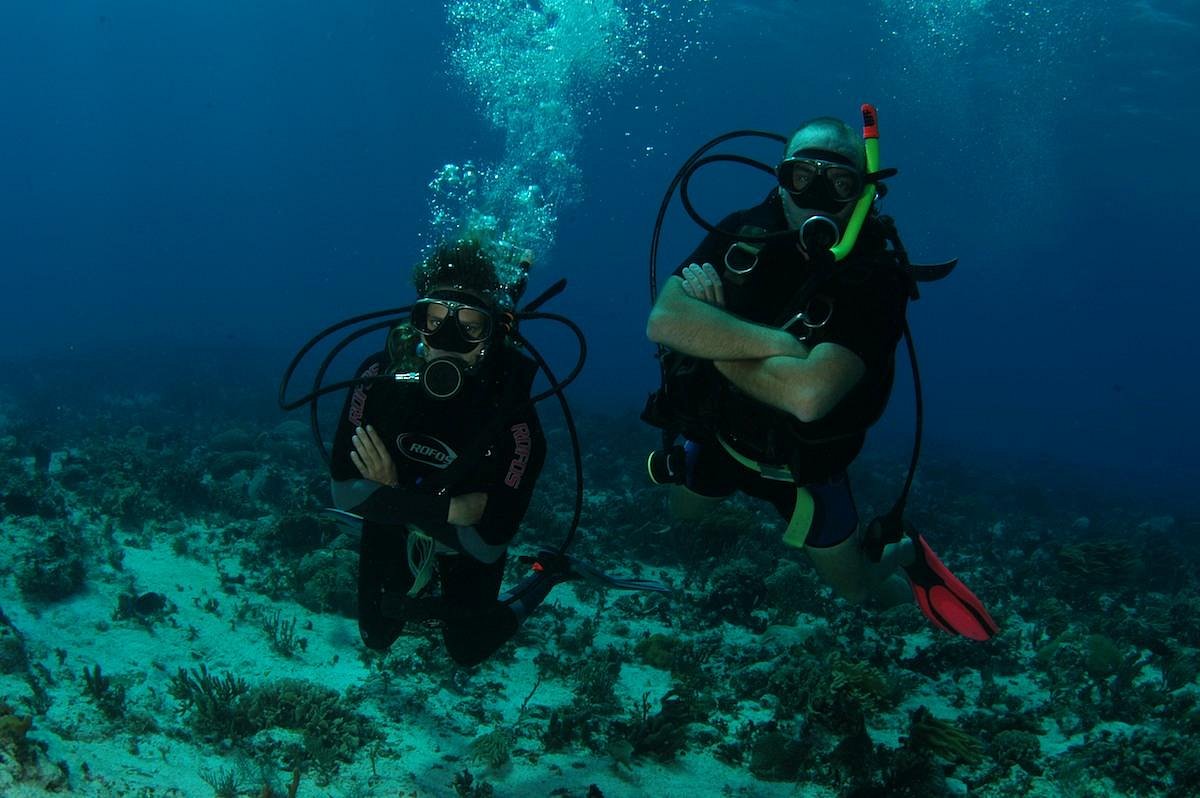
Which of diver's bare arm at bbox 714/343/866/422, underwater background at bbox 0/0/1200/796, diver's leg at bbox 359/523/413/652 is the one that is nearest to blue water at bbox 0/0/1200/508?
underwater background at bbox 0/0/1200/796

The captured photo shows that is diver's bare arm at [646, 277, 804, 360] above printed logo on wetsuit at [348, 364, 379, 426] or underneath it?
above

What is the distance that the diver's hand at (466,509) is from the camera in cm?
460

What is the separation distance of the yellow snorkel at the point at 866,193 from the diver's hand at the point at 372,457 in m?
2.95

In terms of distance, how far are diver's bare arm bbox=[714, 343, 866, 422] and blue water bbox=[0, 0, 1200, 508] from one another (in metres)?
27.7

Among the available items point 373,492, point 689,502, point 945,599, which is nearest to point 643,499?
point 689,502

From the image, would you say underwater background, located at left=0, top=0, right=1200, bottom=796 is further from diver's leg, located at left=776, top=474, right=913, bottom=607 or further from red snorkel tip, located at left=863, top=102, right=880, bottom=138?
red snorkel tip, located at left=863, top=102, right=880, bottom=138

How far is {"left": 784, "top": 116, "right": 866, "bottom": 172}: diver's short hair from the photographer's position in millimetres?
3996

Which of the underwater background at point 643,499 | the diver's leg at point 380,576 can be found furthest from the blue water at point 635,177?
the diver's leg at point 380,576

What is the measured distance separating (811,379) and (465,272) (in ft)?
7.89

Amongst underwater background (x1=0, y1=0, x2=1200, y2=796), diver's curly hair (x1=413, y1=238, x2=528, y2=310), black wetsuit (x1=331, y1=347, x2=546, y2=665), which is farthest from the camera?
underwater background (x1=0, y1=0, x2=1200, y2=796)

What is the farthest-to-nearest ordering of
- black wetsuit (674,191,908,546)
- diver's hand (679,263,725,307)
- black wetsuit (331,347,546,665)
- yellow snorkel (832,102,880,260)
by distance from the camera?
black wetsuit (331,347,546,665) → diver's hand (679,263,725,307) → black wetsuit (674,191,908,546) → yellow snorkel (832,102,880,260)

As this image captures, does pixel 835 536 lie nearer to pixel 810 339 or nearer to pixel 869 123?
pixel 810 339

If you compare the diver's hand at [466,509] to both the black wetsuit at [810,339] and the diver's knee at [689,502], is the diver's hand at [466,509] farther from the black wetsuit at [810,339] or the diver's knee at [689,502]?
the diver's knee at [689,502]

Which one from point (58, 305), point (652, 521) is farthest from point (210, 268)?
point (652, 521)
